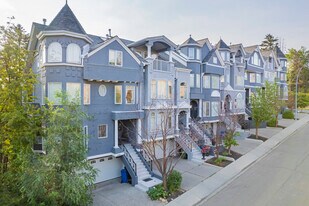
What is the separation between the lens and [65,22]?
14805 mm

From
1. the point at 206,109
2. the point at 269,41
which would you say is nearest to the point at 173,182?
the point at 206,109

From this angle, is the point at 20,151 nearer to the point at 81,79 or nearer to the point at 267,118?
the point at 81,79

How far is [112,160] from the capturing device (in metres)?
17.8

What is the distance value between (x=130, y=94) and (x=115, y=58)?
333 cm

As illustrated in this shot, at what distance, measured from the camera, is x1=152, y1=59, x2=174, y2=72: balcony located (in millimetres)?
19859

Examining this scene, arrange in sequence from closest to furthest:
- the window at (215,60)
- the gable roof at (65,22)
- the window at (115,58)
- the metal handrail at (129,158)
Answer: the gable roof at (65,22), the window at (115,58), the metal handrail at (129,158), the window at (215,60)

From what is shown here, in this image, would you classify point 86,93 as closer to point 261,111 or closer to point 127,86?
point 127,86

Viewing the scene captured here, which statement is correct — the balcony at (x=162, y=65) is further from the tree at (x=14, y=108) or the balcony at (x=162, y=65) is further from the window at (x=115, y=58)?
the tree at (x=14, y=108)

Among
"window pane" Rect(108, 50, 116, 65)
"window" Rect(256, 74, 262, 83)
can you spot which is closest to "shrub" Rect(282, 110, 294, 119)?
"window" Rect(256, 74, 262, 83)

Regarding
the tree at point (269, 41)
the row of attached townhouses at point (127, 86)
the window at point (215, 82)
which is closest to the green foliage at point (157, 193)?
the row of attached townhouses at point (127, 86)

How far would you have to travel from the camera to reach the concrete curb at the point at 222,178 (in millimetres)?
13531

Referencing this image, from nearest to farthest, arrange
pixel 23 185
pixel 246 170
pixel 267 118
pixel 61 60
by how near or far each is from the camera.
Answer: pixel 23 185 → pixel 61 60 → pixel 246 170 → pixel 267 118

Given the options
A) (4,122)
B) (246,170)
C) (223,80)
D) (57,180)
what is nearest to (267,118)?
(223,80)

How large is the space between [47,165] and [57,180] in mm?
921
